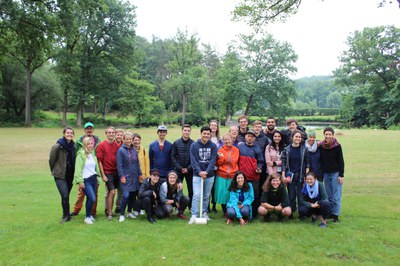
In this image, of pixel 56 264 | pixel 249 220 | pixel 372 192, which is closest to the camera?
pixel 56 264

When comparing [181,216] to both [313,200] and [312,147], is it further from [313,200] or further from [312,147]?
[312,147]

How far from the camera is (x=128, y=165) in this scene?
6.75 m

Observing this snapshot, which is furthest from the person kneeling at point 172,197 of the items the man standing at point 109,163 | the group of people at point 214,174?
the man standing at point 109,163

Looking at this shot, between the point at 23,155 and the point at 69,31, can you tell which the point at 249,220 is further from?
the point at 69,31

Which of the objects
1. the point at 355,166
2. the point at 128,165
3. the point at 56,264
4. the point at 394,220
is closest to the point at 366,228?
the point at 394,220

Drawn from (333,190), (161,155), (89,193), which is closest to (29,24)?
(161,155)

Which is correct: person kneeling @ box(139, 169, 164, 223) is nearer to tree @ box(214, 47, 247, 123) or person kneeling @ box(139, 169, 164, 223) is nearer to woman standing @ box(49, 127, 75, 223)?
woman standing @ box(49, 127, 75, 223)

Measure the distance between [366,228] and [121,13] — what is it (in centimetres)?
4093

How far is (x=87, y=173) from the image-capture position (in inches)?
257

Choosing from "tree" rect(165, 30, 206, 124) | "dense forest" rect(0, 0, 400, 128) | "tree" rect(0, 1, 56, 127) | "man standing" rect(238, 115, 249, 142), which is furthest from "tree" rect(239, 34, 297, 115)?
"man standing" rect(238, 115, 249, 142)

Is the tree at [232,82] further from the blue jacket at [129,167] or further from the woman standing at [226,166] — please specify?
the blue jacket at [129,167]

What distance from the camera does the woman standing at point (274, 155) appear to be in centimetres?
686

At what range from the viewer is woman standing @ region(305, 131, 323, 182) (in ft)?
21.9

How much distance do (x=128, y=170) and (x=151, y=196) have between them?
71cm
